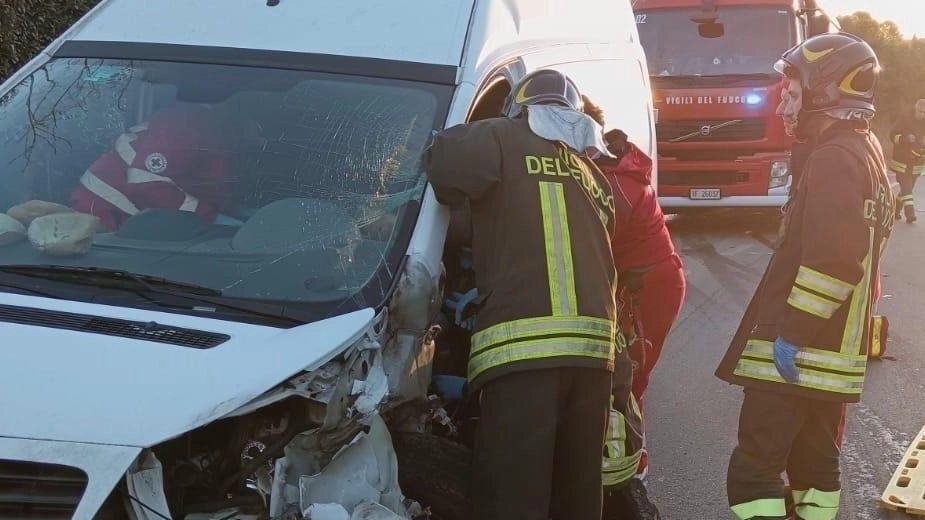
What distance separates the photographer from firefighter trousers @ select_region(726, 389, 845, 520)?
157 inches

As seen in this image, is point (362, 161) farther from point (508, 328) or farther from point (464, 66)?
point (508, 328)

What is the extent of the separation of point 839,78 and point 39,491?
306 cm

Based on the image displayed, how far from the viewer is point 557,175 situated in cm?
345

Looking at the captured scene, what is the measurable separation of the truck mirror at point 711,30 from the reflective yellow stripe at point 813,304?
28.7 feet

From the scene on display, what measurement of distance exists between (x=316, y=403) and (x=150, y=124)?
4.74 ft

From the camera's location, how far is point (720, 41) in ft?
39.3

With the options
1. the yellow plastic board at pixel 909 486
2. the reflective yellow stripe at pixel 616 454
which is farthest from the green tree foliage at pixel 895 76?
the reflective yellow stripe at pixel 616 454

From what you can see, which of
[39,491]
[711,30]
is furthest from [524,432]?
[711,30]

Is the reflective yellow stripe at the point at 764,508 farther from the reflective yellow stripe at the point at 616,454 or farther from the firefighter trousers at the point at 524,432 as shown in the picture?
the firefighter trousers at the point at 524,432

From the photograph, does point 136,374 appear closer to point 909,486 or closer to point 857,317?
point 857,317

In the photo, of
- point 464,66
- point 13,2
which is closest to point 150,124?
point 464,66

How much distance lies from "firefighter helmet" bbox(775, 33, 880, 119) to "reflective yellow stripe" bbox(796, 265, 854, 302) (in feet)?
2.19

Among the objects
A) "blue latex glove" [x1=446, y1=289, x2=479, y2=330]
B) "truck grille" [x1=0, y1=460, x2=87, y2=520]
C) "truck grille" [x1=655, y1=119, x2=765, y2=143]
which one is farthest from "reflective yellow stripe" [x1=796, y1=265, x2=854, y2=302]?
"truck grille" [x1=655, y1=119, x2=765, y2=143]

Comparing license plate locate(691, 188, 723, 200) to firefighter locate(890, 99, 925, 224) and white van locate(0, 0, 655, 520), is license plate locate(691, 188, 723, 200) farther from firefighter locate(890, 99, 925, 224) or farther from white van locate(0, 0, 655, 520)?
Answer: white van locate(0, 0, 655, 520)
